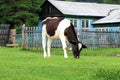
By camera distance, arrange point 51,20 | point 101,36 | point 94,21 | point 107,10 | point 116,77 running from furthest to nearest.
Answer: point 107,10 → point 94,21 → point 101,36 → point 51,20 → point 116,77

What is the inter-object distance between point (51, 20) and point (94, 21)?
3469 centimetres

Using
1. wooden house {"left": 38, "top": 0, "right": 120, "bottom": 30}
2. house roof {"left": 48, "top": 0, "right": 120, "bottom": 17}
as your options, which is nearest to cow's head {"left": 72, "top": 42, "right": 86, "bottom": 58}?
A: wooden house {"left": 38, "top": 0, "right": 120, "bottom": 30}

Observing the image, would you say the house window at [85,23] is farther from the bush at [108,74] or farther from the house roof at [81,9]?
the bush at [108,74]

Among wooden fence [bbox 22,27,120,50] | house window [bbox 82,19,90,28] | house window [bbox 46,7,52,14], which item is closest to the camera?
wooden fence [bbox 22,27,120,50]

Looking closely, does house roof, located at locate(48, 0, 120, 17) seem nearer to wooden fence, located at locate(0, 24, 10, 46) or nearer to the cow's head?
wooden fence, located at locate(0, 24, 10, 46)

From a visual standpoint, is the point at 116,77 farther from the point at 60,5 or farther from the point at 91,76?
the point at 60,5

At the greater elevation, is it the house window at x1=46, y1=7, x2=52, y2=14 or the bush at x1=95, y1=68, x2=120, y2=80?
the house window at x1=46, y1=7, x2=52, y2=14

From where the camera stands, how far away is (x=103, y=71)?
12406mm

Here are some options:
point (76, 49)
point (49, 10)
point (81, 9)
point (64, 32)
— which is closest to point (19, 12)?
point (49, 10)

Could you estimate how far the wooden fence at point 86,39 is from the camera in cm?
3028

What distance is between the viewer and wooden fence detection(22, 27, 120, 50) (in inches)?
1192

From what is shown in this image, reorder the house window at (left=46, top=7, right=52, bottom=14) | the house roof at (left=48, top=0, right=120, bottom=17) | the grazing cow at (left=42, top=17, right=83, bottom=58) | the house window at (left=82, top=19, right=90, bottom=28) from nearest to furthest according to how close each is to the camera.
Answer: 1. the grazing cow at (left=42, top=17, right=83, bottom=58)
2. the house roof at (left=48, top=0, right=120, bottom=17)
3. the house window at (left=82, top=19, right=90, bottom=28)
4. the house window at (left=46, top=7, right=52, bottom=14)

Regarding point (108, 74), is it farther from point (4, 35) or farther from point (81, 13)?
point (81, 13)

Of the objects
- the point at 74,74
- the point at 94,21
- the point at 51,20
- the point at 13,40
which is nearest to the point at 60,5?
Answer: the point at 94,21
